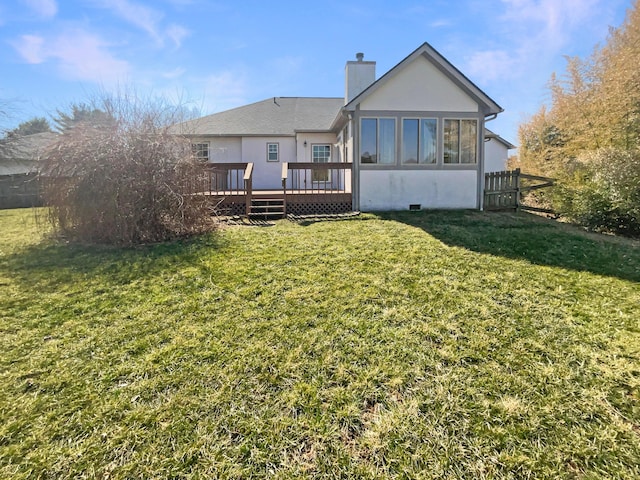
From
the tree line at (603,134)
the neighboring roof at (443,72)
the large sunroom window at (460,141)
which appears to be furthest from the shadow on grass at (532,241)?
the neighboring roof at (443,72)

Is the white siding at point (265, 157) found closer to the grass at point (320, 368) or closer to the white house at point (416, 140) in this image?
the white house at point (416, 140)

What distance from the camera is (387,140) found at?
11.3m

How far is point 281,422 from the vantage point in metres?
2.67

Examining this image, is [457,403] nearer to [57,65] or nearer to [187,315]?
[187,315]

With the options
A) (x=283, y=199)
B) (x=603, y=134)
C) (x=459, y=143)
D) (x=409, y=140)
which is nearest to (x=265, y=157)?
(x=283, y=199)

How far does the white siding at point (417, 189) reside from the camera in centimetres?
1132

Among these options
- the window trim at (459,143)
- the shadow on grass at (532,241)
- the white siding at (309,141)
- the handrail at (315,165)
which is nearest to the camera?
the shadow on grass at (532,241)

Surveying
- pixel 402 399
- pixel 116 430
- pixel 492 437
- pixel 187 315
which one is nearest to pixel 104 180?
pixel 187 315

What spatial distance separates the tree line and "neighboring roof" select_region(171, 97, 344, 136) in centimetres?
970

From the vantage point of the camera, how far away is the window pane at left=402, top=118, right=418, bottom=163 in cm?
1128

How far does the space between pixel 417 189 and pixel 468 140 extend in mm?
2472

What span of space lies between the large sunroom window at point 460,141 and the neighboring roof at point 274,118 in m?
5.88

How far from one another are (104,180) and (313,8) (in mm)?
7486

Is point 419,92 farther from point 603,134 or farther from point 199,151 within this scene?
point 199,151
